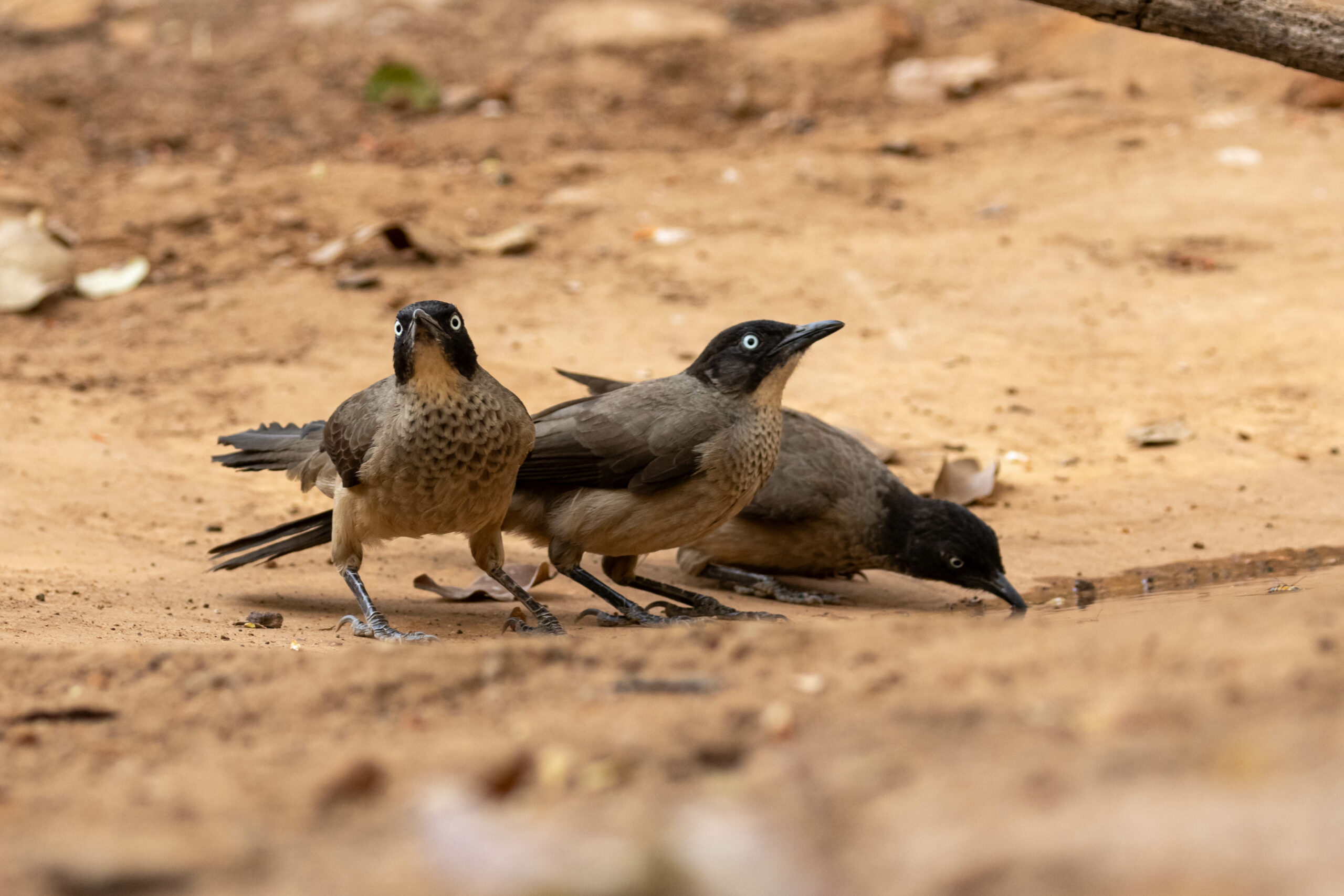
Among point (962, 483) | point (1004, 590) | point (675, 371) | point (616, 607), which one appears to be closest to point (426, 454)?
point (616, 607)

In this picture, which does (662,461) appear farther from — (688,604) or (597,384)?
(597,384)

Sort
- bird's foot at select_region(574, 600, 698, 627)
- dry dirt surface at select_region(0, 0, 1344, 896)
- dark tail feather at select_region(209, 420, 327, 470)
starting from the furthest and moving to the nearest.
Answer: dark tail feather at select_region(209, 420, 327, 470)
bird's foot at select_region(574, 600, 698, 627)
dry dirt surface at select_region(0, 0, 1344, 896)

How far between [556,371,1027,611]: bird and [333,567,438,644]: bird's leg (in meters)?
1.38

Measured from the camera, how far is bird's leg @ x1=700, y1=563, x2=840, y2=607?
5648 millimetres

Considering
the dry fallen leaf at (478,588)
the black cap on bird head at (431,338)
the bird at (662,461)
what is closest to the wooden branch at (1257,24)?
the bird at (662,461)

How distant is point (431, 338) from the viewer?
434 cm

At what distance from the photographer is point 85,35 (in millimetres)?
14414

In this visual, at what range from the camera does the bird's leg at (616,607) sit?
5102 millimetres

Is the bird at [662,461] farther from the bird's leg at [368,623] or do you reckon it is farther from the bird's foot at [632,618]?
the bird's leg at [368,623]

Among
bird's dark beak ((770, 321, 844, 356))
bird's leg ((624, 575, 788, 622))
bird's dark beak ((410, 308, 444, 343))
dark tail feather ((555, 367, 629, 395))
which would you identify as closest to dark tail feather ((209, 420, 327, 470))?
dark tail feather ((555, 367, 629, 395))

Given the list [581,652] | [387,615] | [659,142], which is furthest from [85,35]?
[581,652]

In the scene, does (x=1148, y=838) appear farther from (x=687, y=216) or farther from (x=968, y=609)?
(x=687, y=216)

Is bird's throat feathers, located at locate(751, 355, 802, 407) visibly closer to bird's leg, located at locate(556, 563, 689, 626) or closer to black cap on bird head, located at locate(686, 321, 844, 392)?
black cap on bird head, located at locate(686, 321, 844, 392)

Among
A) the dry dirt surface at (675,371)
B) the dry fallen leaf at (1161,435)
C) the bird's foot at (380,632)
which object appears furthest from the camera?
the dry fallen leaf at (1161,435)
